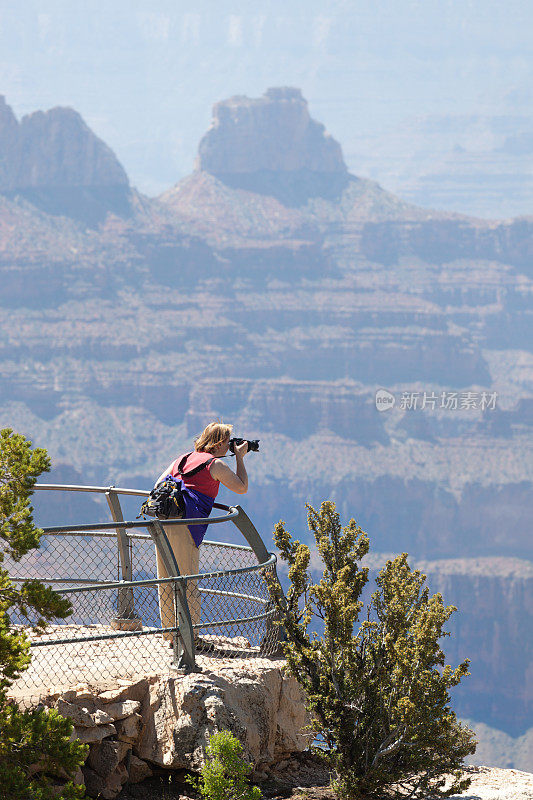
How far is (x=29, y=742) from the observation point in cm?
600

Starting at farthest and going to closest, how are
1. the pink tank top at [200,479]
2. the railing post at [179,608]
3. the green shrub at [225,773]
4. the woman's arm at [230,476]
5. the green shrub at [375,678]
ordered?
the pink tank top at [200,479] < the woman's arm at [230,476] < the railing post at [179,608] < the green shrub at [375,678] < the green shrub at [225,773]

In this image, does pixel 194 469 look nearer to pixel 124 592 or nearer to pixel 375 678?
pixel 124 592

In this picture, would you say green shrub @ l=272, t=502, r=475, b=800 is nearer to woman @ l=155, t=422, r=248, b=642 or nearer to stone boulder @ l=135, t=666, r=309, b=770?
stone boulder @ l=135, t=666, r=309, b=770

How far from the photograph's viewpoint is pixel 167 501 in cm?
802

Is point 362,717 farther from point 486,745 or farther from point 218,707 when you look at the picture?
point 486,745

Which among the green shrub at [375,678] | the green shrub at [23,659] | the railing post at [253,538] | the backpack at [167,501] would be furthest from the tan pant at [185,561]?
the green shrub at [23,659]

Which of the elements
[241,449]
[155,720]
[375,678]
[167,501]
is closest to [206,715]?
[155,720]

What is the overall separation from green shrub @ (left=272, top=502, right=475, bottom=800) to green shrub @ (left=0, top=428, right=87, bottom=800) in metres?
2.00

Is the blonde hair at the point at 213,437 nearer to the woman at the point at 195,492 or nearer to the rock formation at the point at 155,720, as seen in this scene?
the woman at the point at 195,492

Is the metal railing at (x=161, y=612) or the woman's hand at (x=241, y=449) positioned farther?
the woman's hand at (x=241, y=449)

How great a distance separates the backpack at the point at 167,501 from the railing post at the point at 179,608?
33cm

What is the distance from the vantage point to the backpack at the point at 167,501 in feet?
26.3

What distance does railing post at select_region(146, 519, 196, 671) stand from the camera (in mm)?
7559

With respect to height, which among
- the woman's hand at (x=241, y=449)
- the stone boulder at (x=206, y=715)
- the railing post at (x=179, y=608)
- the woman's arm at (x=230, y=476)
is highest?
the woman's hand at (x=241, y=449)
